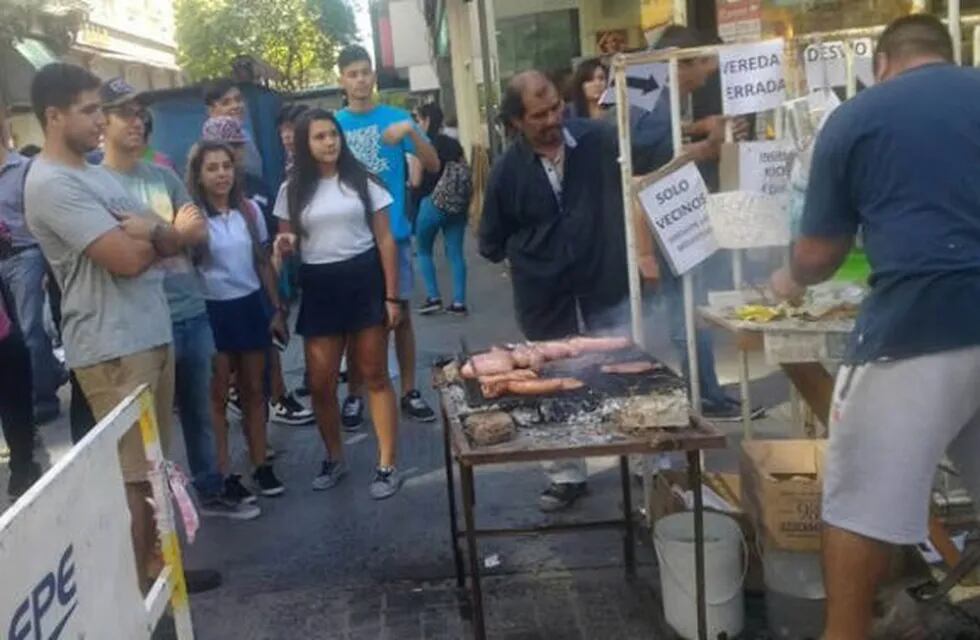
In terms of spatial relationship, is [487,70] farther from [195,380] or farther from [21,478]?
[195,380]

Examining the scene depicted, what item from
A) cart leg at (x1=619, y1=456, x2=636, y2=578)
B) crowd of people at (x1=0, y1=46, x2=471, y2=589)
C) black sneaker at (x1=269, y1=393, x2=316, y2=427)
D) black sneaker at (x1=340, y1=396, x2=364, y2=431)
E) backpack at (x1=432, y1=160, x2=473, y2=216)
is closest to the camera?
crowd of people at (x1=0, y1=46, x2=471, y2=589)

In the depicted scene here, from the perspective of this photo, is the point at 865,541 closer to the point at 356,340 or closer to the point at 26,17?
the point at 356,340

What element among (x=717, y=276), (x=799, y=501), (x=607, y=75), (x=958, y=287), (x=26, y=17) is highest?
(x=26, y=17)

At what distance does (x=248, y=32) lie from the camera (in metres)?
38.0

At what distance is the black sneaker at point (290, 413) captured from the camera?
7195 millimetres

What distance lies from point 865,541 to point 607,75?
553 centimetres

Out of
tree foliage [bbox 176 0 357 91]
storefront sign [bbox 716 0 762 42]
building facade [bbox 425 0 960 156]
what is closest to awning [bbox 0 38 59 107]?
building facade [bbox 425 0 960 156]

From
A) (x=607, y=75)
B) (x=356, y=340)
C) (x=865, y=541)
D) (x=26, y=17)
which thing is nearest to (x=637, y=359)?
(x=865, y=541)

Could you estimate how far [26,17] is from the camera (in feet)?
69.7

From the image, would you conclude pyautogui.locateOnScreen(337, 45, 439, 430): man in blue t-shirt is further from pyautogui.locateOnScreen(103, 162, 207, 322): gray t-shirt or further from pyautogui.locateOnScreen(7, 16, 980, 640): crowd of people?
pyautogui.locateOnScreen(103, 162, 207, 322): gray t-shirt

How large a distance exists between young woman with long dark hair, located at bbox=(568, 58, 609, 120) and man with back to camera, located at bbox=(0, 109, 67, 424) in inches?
→ 144

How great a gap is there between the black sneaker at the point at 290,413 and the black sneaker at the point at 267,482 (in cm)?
139

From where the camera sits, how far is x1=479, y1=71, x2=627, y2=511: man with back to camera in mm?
4887

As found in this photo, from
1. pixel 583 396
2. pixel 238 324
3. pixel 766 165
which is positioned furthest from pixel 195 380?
pixel 766 165
